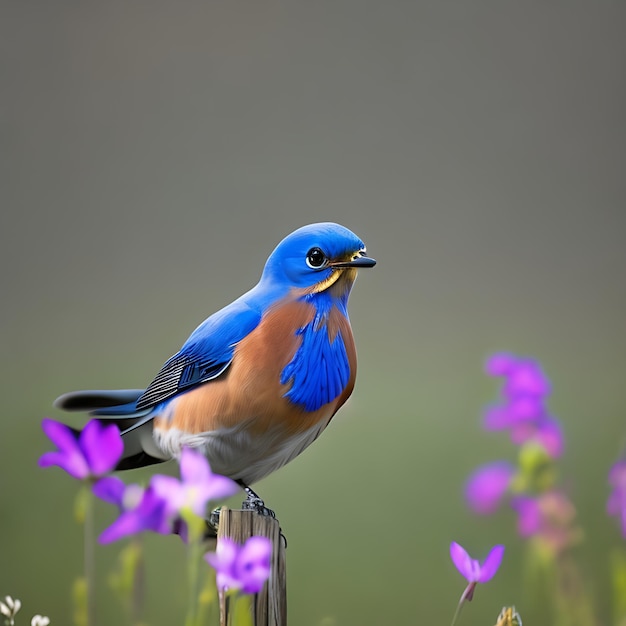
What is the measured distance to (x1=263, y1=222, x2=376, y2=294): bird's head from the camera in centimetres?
107

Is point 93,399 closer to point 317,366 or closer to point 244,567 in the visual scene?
point 317,366

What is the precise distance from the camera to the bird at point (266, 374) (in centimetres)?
106

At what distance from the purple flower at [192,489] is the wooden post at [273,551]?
19cm

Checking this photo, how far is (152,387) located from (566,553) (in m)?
0.57

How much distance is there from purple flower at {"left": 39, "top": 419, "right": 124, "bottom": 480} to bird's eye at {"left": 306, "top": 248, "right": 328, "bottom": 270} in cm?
35

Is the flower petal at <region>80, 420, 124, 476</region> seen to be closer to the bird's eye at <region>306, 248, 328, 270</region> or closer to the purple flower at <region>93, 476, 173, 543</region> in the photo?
the purple flower at <region>93, 476, 173, 543</region>

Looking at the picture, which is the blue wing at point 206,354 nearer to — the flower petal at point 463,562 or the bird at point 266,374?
the bird at point 266,374

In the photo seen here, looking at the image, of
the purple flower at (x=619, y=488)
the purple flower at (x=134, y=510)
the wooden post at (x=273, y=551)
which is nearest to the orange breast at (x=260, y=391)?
the wooden post at (x=273, y=551)

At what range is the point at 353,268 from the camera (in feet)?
3.56

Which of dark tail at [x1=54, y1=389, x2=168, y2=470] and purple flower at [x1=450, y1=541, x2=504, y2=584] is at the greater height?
dark tail at [x1=54, y1=389, x2=168, y2=470]

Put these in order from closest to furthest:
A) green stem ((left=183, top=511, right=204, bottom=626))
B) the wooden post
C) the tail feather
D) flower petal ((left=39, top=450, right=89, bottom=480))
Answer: green stem ((left=183, top=511, right=204, bottom=626)), flower petal ((left=39, top=450, right=89, bottom=480)), the wooden post, the tail feather

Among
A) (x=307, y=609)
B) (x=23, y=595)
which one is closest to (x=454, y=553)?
(x=307, y=609)

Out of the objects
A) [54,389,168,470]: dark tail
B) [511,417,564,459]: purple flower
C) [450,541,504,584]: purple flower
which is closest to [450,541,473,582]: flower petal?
[450,541,504,584]: purple flower

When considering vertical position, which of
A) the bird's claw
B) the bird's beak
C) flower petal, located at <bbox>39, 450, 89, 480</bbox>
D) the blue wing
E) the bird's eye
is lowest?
the bird's claw
